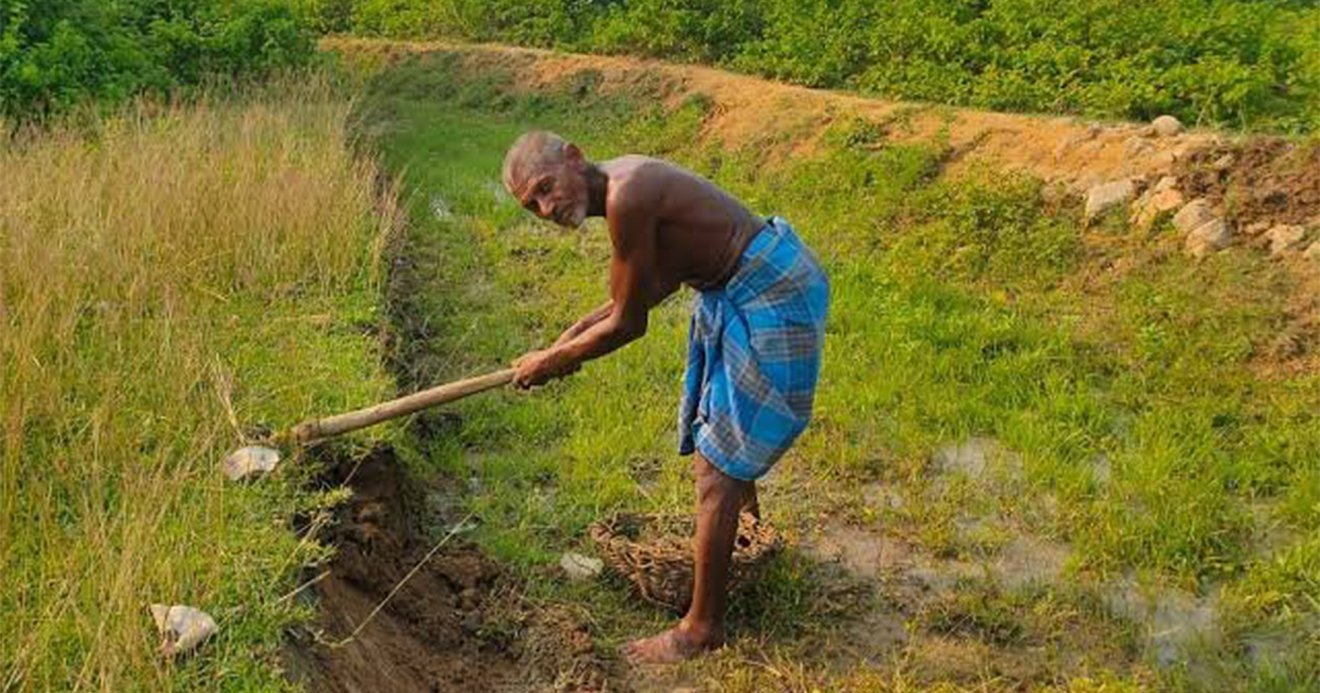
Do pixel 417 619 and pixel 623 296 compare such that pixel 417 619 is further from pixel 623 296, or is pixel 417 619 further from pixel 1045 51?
pixel 1045 51

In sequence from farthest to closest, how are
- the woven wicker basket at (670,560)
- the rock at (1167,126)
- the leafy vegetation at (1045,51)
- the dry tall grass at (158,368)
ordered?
the leafy vegetation at (1045,51)
the rock at (1167,126)
the woven wicker basket at (670,560)
the dry tall grass at (158,368)

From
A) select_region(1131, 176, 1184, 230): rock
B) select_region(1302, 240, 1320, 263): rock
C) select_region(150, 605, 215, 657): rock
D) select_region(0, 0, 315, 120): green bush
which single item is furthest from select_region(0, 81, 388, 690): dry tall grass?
select_region(1302, 240, 1320, 263): rock

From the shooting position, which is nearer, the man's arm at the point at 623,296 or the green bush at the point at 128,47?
the man's arm at the point at 623,296

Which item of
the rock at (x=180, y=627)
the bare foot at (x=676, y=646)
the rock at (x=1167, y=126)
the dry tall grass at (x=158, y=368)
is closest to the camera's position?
the rock at (x=180, y=627)

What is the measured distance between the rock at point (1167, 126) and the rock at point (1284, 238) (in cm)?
134

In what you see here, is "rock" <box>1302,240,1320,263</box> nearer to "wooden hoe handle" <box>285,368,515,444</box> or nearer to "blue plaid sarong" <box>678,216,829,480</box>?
"blue plaid sarong" <box>678,216,829,480</box>

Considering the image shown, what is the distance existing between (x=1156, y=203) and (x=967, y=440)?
2539 mm

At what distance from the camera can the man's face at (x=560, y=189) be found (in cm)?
327

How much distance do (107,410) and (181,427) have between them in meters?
0.23

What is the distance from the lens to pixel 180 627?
105 inches

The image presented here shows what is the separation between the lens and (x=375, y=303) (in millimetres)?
5656

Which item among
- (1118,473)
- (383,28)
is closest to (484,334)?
(1118,473)

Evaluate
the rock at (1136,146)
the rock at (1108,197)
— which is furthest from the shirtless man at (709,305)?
the rock at (1136,146)

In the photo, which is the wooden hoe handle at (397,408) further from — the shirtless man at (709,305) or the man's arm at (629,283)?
the man's arm at (629,283)
